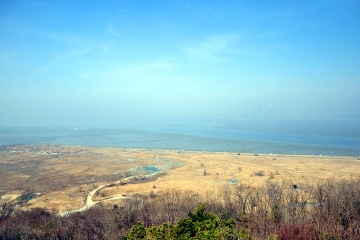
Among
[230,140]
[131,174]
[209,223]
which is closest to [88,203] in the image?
[131,174]

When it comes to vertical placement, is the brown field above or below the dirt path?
above

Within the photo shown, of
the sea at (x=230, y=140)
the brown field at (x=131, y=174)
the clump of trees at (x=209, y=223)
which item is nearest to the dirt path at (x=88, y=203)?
the brown field at (x=131, y=174)

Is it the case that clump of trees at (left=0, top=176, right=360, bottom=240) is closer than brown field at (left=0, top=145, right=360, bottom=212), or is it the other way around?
clump of trees at (left=0, top=176, right=360, bottom=240)

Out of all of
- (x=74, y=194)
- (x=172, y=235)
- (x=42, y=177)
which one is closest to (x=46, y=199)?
(x=74, y=194)

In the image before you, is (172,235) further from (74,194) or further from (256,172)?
(256,172)

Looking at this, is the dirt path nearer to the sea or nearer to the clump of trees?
the clump of trees

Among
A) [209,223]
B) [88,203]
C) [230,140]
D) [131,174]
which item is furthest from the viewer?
[230,140]

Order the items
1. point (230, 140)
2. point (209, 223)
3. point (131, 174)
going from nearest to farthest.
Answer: point (209, 223) < point (131, 174) < point (230, 140)

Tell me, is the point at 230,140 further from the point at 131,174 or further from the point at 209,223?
the point at 209,223

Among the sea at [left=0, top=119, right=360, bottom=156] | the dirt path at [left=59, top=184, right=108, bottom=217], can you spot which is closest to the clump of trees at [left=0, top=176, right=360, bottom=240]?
the dirt path at [left=59, top=184, right=108, bottom=217]

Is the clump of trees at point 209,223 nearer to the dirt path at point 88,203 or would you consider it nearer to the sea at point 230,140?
the dirt path at point 88,203
